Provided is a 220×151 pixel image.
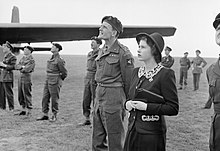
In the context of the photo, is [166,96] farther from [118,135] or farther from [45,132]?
[45,132]

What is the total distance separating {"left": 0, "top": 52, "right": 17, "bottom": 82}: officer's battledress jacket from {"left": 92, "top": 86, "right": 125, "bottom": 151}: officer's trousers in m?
4.67

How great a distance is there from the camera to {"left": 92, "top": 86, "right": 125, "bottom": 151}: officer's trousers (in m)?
3.35

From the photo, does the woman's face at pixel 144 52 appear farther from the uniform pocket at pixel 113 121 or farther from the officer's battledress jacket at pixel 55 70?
the officer's battledress jacket at pixel 55 70

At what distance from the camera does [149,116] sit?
2.30 m

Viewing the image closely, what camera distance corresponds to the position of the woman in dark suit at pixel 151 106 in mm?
2264

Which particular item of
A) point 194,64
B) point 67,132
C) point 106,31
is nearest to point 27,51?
point 67,132

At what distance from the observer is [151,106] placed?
224cm

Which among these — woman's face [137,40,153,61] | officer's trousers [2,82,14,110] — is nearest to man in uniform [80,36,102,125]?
officer's trousers [2,82,14,110]

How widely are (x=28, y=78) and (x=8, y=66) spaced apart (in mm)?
742

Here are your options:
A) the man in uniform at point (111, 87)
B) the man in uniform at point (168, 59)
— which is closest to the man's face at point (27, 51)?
the man in uniform at point (111, 87)

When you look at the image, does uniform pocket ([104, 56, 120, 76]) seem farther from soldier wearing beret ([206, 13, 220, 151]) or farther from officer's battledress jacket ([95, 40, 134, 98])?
soldier wearing beret ([206, 13, 220, 151])

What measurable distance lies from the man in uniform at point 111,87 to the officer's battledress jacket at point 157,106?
3.32ft

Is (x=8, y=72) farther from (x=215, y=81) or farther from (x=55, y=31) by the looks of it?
(x=215, y=81)

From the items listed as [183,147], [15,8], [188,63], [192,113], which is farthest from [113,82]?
[15,8]
